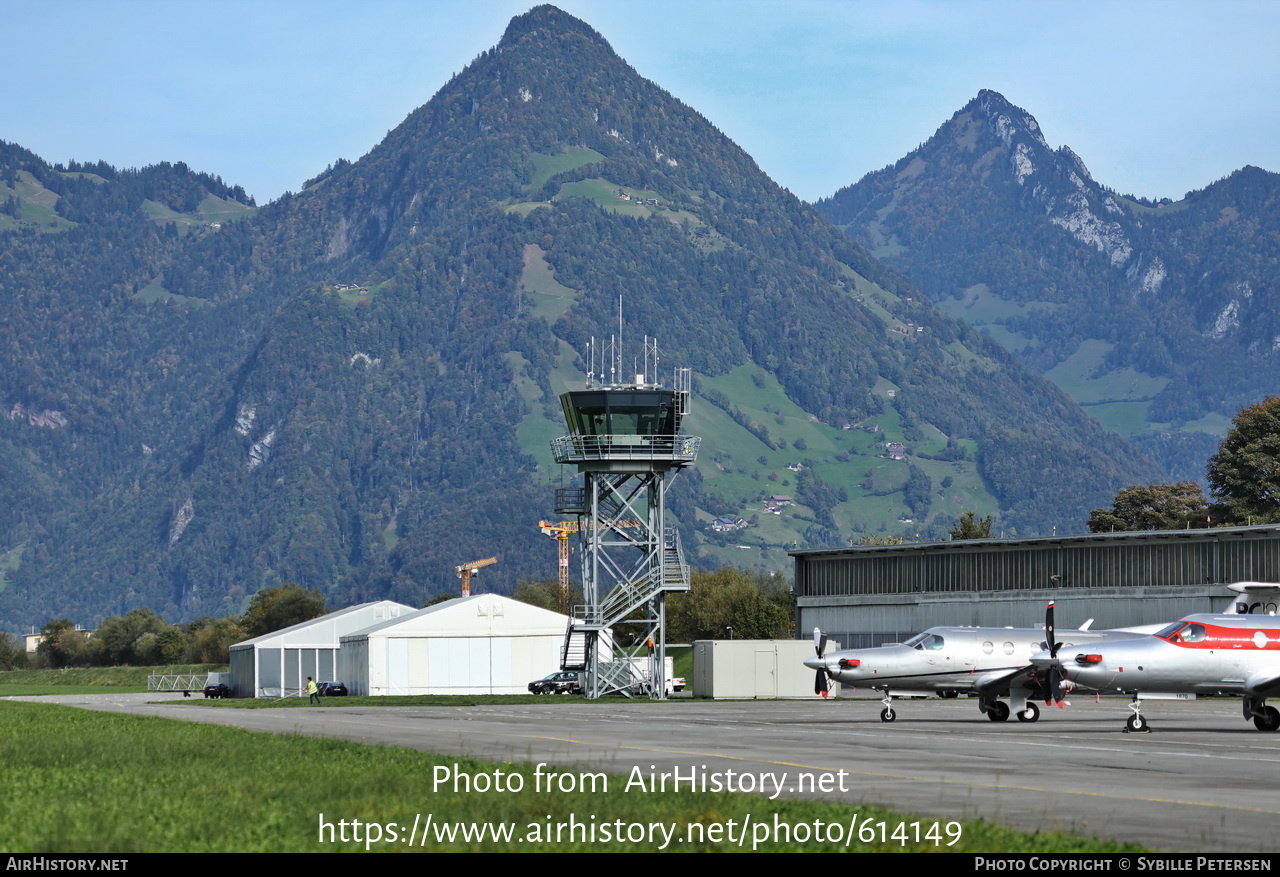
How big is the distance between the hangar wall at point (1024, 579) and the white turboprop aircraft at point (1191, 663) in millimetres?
43827

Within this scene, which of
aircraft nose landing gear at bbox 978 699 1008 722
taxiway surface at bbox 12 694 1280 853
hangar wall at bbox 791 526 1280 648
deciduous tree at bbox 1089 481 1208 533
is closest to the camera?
taxiway surface at bbox 12 694 1280 853

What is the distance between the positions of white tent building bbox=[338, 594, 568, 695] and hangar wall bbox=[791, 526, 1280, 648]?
Result: 17410 mm

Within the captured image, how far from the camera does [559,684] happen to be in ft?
324

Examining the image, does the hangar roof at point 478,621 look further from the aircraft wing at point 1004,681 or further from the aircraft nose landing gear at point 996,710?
the aircraft nose landing gear at point 996,710

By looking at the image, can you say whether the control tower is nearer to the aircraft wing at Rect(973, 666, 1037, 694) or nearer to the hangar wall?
the hangar wall

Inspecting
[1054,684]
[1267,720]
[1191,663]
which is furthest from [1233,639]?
[1054,684]

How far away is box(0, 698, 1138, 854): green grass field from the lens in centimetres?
1720

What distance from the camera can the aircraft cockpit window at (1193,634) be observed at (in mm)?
42312

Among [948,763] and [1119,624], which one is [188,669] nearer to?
[1119,624]

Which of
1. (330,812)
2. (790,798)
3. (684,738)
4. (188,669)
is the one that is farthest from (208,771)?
(188,669)

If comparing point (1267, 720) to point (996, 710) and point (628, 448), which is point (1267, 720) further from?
point (628, 448)

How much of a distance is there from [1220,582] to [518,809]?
73435mm

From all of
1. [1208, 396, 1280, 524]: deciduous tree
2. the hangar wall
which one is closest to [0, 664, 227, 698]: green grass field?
the hangar wall

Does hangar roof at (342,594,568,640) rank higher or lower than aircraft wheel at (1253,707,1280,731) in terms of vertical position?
higher
